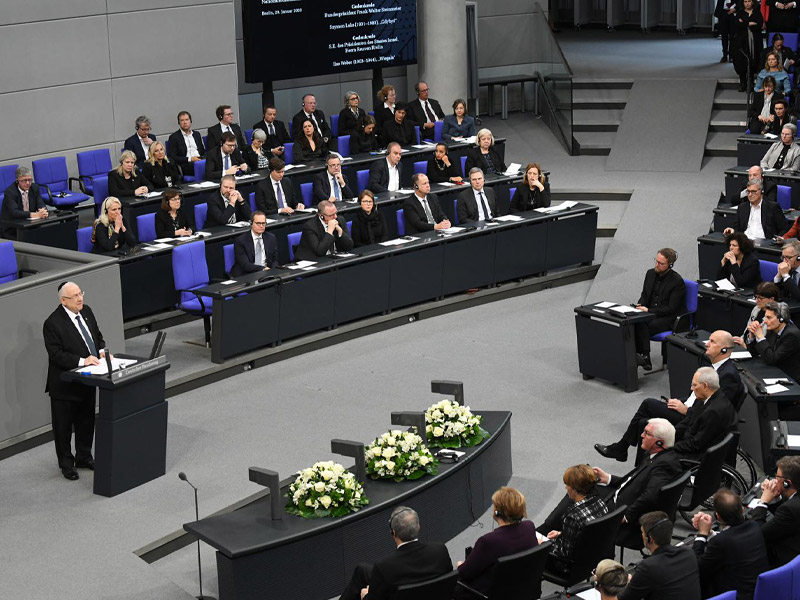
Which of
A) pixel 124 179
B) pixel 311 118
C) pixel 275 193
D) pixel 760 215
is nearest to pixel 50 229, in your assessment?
pixel 124 179

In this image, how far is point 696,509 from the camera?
28.3ft

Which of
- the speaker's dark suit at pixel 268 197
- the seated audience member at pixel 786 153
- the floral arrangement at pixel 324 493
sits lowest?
the floral arrangement at pixel 324 493

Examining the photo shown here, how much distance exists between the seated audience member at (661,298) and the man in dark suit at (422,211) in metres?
2.93

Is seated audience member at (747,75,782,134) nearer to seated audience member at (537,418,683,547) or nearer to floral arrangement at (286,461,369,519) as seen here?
seated audience member at (537,418,683,547)

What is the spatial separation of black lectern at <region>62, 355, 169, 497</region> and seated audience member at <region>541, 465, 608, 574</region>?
3.36m

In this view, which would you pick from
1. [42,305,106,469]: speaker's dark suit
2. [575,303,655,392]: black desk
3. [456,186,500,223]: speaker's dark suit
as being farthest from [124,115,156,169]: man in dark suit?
[575,303,655,392]: black desk

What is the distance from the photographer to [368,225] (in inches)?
523

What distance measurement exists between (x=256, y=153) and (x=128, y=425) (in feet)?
23.8

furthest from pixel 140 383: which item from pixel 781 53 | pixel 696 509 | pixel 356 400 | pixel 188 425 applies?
pixel 781 53

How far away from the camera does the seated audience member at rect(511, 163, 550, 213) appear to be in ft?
47.5

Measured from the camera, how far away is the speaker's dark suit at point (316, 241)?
12.7 meters

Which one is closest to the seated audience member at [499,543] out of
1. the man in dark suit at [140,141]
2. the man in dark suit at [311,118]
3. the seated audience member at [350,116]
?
the man in dark suit at [140,141]

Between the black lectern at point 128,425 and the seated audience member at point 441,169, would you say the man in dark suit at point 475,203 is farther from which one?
the black lectern at point 128,425

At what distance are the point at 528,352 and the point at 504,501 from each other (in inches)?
212
